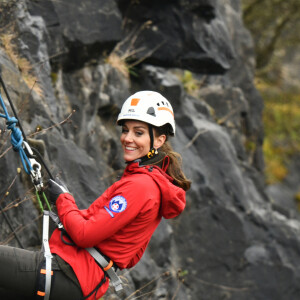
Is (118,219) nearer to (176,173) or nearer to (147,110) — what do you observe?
(176,173)

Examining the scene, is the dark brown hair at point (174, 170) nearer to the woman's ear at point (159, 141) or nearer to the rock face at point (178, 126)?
the woman's ear at point (159, 141)

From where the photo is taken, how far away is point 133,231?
3500mm

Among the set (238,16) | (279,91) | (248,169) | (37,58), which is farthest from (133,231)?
(279,91)

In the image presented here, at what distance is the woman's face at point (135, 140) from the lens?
3750 mm

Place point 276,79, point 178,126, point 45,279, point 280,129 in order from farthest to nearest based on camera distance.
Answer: point 276,79
point 280,129
point 178,126
point 45,279

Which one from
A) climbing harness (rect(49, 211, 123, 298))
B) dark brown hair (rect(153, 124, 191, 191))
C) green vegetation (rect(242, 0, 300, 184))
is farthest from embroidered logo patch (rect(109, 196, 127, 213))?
green vegetation (rect(242, 0, 300, 184))

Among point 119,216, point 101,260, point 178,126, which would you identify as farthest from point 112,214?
point 178,126

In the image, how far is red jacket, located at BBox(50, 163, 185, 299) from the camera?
3.32 metres

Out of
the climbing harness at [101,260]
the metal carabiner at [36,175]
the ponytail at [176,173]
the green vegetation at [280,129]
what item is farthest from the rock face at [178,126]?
the green vegetation at [280,129]

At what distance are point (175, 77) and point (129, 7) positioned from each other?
1.63m

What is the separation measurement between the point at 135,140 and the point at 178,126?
5692mm

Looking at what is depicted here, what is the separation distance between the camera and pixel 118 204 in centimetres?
333

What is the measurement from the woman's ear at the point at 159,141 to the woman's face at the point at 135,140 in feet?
0.34

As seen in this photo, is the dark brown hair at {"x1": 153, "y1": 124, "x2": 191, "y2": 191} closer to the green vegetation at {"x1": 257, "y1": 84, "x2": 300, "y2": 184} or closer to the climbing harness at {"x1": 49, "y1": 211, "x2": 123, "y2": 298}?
the climbing harness at {"x1": 49, "y1": 211, "x2": 123, "y2": 298}
